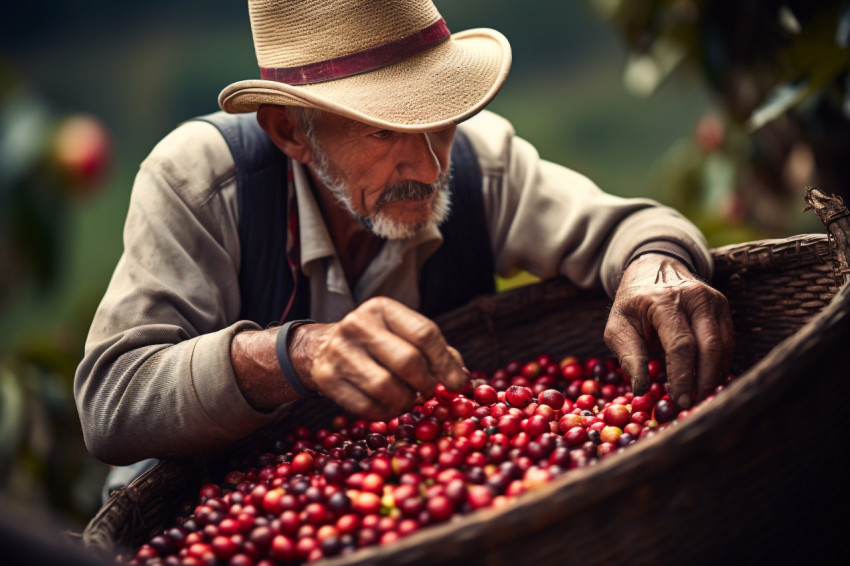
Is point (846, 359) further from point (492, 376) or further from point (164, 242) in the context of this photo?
point (164, 242)

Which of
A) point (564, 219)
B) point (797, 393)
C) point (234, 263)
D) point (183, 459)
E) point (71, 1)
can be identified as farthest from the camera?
point (71, 1)

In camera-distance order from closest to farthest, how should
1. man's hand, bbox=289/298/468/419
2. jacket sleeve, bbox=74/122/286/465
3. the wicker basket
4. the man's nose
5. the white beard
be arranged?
the wicker basket → man's hand, bbox=289/298/468/419 → jacket sleeve, bbox=74/122/286/465 → the man's nose → the white beard

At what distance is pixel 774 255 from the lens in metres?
2.02

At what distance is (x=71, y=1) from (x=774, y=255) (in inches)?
177

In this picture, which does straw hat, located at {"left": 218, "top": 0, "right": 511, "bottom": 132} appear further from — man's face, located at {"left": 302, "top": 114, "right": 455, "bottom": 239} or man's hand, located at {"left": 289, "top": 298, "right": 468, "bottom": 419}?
man's hand, located at {"left": 289, "top": 298, "right": 468, "bottom": 419}

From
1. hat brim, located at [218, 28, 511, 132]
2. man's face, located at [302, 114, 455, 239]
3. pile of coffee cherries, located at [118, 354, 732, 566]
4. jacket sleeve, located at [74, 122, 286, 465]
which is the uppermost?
hat brim, located at [218, 28, 511, 132]

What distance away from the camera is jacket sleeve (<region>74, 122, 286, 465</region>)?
1.78m

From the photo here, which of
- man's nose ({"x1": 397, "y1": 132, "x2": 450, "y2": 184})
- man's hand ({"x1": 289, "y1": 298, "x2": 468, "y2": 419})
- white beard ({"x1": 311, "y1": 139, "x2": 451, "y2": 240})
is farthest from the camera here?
white beard ({"x1": 311, "y1": 139, "x2": 451, "y2": 240})

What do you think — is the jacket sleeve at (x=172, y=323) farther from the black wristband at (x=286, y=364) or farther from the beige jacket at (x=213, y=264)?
the black wristband at (x=286, y=364)

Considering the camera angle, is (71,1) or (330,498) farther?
(71,1)

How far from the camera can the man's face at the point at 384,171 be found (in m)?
1.98

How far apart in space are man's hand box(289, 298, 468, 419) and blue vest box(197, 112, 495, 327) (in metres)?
0.80

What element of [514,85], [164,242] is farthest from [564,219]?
[514,85]

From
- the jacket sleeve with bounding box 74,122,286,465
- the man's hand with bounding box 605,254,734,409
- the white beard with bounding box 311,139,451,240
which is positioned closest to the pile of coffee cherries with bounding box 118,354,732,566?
the man's hand with bounding box 605,254,734,409
